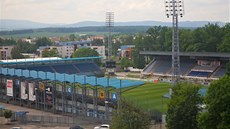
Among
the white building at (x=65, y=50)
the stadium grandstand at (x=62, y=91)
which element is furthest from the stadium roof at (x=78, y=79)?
the white building at (x=65, y=50)

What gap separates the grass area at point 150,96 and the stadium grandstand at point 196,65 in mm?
7563

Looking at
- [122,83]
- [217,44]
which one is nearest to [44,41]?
[217,44]

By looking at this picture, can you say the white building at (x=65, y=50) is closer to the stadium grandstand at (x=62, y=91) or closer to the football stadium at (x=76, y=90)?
the football stadium at (x=76, y=90)

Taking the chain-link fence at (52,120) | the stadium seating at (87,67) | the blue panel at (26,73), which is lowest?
the chain-link fence at (52,120)

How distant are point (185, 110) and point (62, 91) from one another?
16978 mm

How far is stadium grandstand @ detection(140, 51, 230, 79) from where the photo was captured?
5775 centimetres

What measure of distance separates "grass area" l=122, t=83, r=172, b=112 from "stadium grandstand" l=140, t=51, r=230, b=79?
24.8 ft

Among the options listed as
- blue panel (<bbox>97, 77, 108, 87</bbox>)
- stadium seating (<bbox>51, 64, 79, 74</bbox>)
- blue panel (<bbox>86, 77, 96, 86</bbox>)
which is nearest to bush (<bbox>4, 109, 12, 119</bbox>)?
blue panel (<bbox>86, 77, 96, 86</bbox>)

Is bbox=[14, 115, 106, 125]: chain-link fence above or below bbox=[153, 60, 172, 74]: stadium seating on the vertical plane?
below

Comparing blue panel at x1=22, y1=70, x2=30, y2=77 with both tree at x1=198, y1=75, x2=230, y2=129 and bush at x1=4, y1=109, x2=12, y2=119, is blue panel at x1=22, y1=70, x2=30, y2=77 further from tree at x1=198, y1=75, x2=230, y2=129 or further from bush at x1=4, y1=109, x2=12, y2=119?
tree at x1=198, y1=75, x2=230, y2=129

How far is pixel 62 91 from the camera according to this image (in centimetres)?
3947

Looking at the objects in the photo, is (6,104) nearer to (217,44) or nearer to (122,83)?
(122,83)

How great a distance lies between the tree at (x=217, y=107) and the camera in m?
22.6

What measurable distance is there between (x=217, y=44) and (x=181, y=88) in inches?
1671
